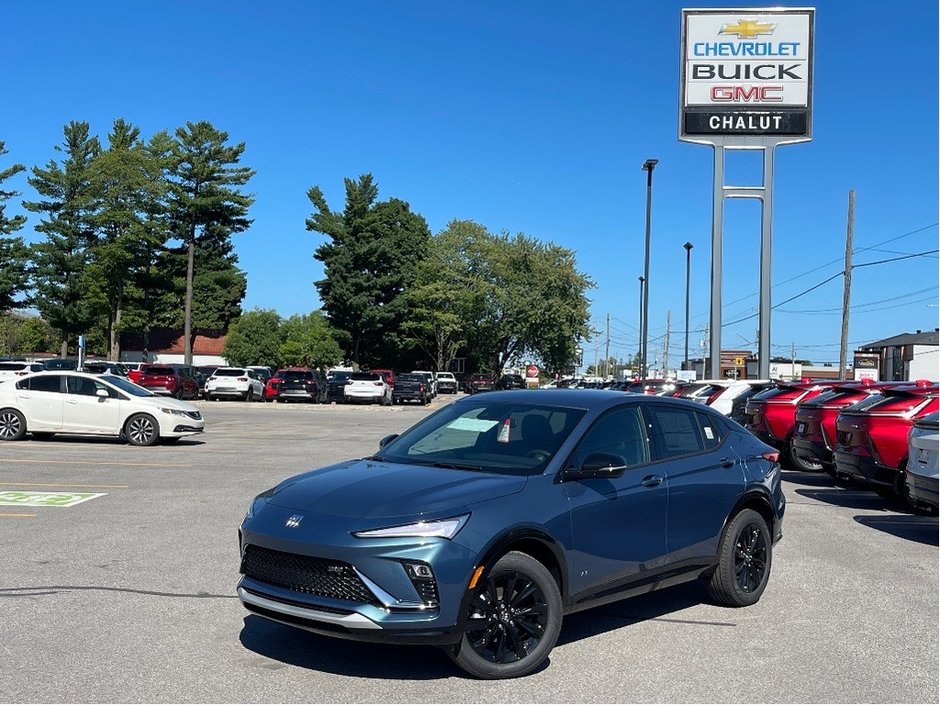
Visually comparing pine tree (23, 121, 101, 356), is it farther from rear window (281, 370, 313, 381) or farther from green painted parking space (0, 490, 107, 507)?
green painted parking space (0, 490, 107, 507)

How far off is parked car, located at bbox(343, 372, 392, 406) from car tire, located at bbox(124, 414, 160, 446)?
2730cm

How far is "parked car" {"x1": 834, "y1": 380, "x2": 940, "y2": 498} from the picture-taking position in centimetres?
1151

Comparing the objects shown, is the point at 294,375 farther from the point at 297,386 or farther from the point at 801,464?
the point at 801,464

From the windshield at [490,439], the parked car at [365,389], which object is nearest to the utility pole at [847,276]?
the parked car at [365,389]

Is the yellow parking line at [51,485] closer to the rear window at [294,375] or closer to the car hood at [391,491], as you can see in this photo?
the car hood at [391,491]

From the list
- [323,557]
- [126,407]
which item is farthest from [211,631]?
[126,407]

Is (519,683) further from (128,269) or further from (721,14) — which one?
(128,269)

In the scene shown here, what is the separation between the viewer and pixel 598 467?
5621 millimetres

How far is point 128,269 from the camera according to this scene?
6506cm

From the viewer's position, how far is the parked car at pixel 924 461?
31.5 feet

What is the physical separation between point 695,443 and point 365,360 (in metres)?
72.1

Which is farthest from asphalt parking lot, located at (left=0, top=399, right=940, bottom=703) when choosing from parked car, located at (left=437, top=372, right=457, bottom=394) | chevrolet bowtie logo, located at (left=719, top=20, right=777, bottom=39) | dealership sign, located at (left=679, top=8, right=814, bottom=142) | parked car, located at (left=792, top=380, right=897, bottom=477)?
parked car, located at (left=437, top=372, right=457, bottom=394)

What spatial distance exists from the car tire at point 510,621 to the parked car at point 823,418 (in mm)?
9774

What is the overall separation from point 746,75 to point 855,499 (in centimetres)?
2085
